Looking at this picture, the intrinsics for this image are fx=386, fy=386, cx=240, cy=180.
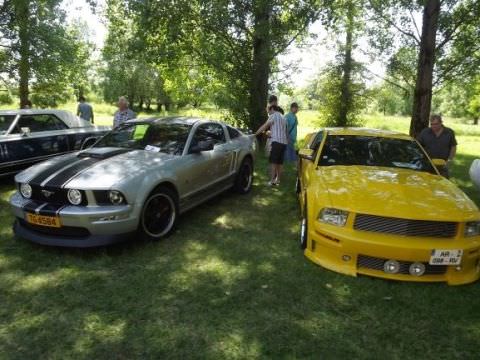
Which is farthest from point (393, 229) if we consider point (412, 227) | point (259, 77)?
point (259, 77)

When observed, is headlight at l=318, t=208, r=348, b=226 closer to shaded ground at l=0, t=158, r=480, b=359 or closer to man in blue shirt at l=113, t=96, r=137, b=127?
shaded ground at l=0, t=158, r=480, b=359

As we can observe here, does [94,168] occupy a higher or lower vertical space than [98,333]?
higher

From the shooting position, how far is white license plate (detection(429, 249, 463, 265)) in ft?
12.0

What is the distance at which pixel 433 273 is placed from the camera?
3812 mm

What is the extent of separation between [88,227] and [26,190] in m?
1.03

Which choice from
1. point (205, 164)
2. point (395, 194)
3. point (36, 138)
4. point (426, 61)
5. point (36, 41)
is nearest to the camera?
point (395, 194)

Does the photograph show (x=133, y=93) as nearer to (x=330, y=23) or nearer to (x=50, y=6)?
(x=50, y=6)

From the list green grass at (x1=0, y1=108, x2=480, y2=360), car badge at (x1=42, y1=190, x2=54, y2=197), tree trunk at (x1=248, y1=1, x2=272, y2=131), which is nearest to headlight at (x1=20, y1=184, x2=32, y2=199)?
car badge at (x1=42, y1=190, x2=54, y2=197)

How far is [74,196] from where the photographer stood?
13.8 ft

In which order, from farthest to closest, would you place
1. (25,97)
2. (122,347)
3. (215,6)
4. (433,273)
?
(25,97) → (215,6) → (433,273) → (122,347)

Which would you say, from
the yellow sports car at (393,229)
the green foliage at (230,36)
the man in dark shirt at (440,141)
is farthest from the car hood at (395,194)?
the green foliage at (230,36)

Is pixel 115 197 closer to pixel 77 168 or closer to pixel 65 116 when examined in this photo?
pixel 77 168

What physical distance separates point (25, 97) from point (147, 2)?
825 cm

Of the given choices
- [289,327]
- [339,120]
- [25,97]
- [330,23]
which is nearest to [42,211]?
[289,327]
